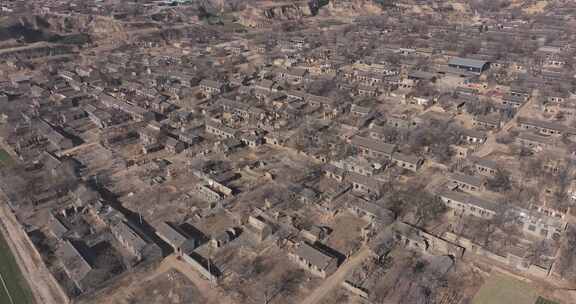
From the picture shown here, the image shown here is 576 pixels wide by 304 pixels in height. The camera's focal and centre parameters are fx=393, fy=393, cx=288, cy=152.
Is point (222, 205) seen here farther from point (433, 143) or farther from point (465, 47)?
point (465, 47)

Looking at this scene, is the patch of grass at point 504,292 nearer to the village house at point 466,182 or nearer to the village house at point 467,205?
the village house at point 467,205

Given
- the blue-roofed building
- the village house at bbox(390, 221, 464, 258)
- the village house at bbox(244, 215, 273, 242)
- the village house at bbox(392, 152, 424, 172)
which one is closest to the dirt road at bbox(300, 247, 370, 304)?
the village house at bbox(390, 221, 464, 258)

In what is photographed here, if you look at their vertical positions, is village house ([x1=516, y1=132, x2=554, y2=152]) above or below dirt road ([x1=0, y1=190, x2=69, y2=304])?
above

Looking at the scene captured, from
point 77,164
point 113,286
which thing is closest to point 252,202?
point 113,286

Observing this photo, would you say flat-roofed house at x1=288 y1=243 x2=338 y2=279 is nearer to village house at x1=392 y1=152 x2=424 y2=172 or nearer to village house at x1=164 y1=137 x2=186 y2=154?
village house at x1=392 y1=152 x2=424 y2=172

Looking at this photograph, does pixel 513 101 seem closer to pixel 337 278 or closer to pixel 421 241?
pixel 421 241

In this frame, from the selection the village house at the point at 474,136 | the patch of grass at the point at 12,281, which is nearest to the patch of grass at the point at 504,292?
the village house at the point at 474,136
